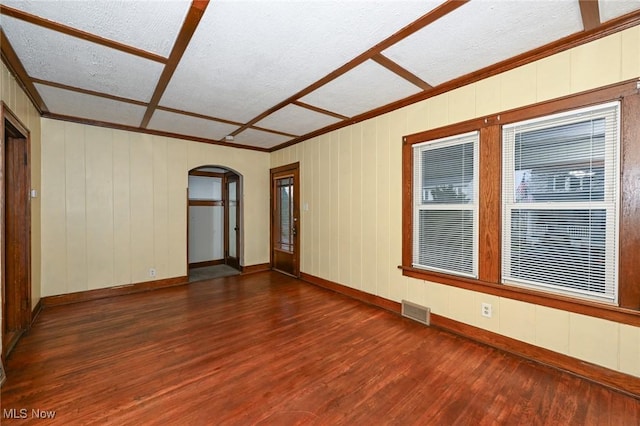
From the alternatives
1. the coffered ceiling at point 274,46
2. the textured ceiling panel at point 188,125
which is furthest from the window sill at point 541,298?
the textured ceiling panel at point 188,125

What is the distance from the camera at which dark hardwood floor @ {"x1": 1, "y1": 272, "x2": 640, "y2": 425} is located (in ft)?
5.95

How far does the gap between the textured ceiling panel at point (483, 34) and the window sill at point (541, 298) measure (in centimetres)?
209

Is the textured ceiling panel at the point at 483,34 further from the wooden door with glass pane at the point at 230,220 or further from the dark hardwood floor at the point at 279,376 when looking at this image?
the wooden door with glass pane at the point at 230,220

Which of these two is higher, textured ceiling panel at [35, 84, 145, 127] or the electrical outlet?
textured ceiling panel at [35, 84, 145, 127]

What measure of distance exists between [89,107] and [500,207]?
197 inches

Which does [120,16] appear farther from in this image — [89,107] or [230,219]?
[230,219]

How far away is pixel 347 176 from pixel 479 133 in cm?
189

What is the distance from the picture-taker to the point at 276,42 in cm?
215

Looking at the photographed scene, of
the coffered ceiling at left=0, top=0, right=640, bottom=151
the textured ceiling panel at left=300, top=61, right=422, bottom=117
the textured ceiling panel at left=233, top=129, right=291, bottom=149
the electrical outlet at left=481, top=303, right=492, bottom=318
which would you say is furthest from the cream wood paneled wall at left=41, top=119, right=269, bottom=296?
the electrical outlet at left=481, top=303, right=492, bottom=318

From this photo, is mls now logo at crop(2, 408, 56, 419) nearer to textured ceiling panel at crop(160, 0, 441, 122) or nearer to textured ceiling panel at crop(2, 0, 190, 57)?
textured ceiling panel at crop(2, 0, 190, 57)

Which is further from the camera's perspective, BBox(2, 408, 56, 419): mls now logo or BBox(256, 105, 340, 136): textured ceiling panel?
BBox(256, 105, 340, 136): textured ceiling panel

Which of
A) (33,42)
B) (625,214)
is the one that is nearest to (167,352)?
(33,42)

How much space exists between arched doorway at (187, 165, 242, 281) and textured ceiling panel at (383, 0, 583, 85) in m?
4.62

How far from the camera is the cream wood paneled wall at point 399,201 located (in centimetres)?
210
